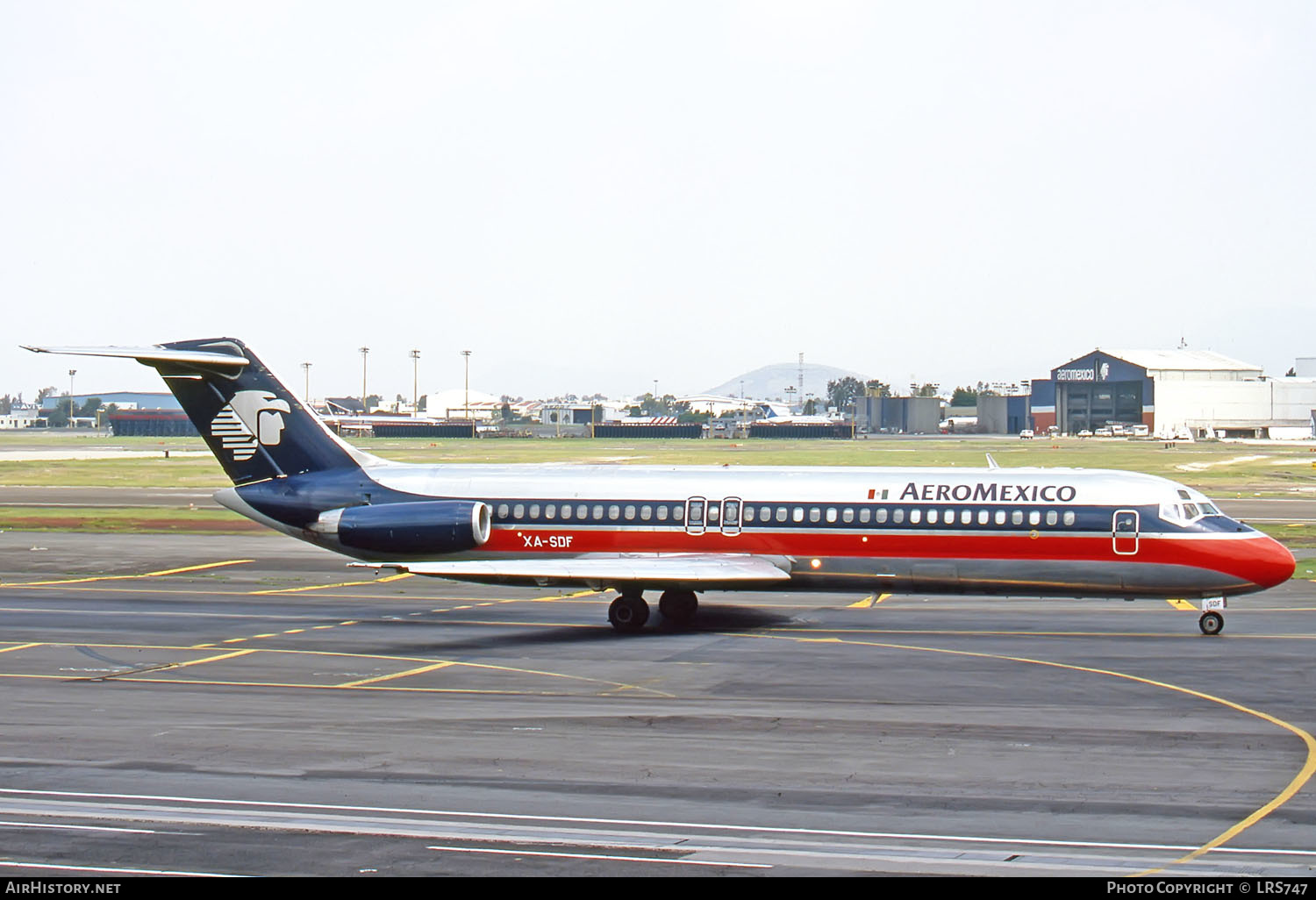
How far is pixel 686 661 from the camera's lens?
2758cm

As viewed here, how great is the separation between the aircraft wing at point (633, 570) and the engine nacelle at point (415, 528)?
0.59m

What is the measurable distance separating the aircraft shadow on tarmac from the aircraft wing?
3.66 feet

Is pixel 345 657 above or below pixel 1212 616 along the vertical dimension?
below

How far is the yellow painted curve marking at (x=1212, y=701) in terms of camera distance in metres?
15.1

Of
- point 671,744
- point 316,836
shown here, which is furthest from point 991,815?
point 316,836

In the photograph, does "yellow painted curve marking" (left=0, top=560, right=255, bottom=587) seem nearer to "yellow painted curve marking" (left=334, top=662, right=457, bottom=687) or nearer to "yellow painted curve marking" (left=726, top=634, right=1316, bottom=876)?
"yellow painted curve marking" (left=334, top=662, right=457, bottom=687)

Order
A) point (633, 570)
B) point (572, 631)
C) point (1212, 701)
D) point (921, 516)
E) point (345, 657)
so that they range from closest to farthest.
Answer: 1. point (1212, 701)
2. point (345, 657)
3. point (633, 570)
4. point (921, 516)
5. point (572, 631)

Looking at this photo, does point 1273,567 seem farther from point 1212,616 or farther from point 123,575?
point 123,575

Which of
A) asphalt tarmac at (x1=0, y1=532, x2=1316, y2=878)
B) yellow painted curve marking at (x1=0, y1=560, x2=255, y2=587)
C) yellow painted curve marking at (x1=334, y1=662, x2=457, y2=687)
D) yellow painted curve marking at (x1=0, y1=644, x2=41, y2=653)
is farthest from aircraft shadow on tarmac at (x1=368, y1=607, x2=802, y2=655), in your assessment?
yellow painted curve marking at (x1=0, y1=560, x2=255, y2=587)

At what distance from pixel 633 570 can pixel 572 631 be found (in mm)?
2150

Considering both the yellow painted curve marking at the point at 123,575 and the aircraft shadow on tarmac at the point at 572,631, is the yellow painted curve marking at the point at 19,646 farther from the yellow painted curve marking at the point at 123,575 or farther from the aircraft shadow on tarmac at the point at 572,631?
the yellow painted curve marking at the point at 123,575

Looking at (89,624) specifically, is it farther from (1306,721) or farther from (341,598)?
(1306,721)

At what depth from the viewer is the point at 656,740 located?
2039cm

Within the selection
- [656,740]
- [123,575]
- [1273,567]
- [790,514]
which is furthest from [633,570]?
[123,575]
